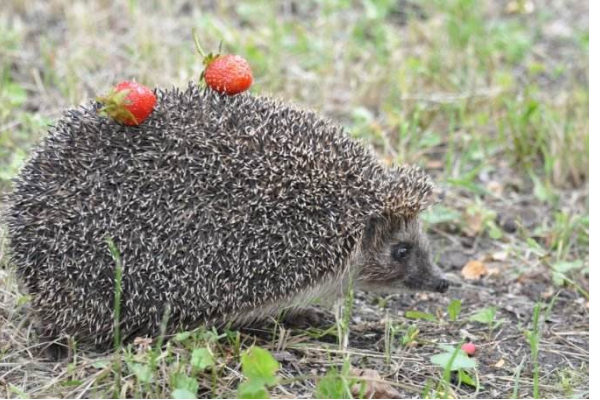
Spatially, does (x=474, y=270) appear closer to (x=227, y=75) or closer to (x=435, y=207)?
(x=435, y=207)

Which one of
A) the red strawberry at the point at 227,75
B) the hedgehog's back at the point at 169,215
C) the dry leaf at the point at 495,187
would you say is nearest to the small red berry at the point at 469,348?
the hedgehog's back at the point at 169,215

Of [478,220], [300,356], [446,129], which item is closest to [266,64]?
[446,129]

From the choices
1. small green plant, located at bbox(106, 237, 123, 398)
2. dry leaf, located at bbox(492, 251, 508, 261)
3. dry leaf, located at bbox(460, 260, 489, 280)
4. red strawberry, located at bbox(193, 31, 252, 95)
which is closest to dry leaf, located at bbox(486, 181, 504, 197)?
dry leaf, located at bbox(492, 251, 508, 261)

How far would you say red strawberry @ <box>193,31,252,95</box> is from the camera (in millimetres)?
5352

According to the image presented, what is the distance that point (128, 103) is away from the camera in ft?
16.2

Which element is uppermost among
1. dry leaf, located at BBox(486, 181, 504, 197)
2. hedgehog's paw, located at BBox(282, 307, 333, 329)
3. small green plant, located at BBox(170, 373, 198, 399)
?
dry leaf, located at BBox(486, 181, 504, 197)

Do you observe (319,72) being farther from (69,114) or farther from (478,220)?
(69,114)

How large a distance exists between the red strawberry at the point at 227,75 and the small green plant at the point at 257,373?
1.66 m

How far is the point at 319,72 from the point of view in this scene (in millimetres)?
8938

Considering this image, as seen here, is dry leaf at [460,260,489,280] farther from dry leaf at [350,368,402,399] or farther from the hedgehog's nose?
dry leaf at [350,368,402,399]

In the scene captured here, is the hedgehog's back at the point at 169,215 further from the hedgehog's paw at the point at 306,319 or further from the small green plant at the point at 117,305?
the hedgehog's paw at the point at 306,319

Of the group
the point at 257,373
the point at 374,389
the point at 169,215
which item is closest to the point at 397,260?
the point at 374,389

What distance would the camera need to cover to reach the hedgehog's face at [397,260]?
580cm

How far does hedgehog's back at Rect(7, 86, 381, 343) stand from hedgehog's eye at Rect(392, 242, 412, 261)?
2.47 feet
